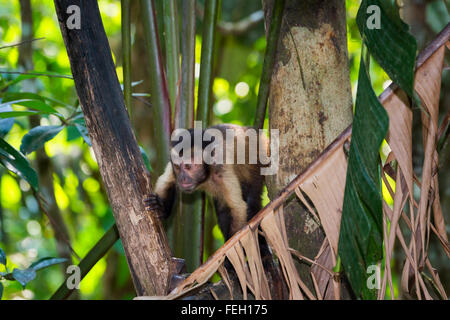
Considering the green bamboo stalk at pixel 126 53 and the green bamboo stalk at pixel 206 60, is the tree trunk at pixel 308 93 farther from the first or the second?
the green bamboo stalk at pixel 126 53

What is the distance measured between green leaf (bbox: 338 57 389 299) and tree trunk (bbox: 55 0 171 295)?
593 mm

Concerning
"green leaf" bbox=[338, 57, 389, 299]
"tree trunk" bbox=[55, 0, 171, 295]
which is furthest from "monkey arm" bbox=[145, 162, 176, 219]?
"green leaf" bbox=[338, 57, 389, 299]

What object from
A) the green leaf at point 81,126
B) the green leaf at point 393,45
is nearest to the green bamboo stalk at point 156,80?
the green leaf at point 81,126

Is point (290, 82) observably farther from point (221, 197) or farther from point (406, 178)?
point (221, 197)

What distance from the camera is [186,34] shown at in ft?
6.52

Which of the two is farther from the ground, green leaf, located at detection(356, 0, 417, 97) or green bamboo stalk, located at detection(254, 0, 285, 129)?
green bamboo stalk, located at detection(254, 0, 285, 129)

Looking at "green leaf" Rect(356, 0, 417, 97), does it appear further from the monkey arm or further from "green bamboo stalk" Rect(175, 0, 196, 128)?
the monkey arm

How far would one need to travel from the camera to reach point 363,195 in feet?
3.50

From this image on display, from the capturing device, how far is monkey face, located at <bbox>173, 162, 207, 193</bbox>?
2.51 metres

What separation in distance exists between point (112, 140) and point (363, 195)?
29.9 inches

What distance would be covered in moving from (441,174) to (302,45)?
1314mm

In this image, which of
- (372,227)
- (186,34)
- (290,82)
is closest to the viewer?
(372,227)

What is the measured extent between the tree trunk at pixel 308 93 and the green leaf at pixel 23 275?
3.20 ft
